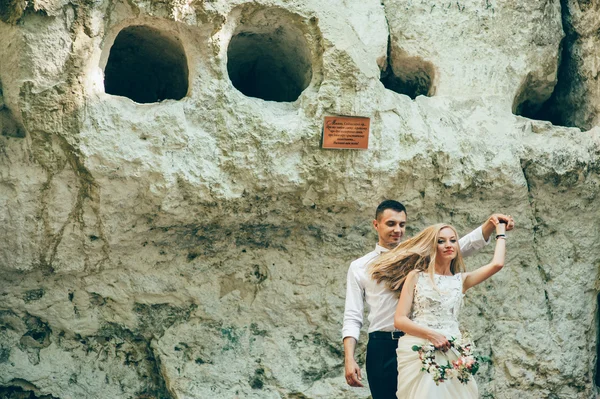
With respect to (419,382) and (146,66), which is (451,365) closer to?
(419,382)

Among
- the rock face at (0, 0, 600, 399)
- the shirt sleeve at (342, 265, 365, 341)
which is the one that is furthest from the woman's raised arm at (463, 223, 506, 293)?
the rock face at (0, 0, 600, 399)

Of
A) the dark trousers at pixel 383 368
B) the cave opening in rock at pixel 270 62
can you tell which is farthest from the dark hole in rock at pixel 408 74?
the dark trousers at pixel 383 368

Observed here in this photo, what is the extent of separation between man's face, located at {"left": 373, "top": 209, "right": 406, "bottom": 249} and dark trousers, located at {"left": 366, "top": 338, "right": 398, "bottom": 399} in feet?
1.43

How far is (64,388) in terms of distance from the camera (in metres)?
4.03

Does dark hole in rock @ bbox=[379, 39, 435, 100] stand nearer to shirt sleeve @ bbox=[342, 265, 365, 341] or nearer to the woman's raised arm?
the woman's raised arm

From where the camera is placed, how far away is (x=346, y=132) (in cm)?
402

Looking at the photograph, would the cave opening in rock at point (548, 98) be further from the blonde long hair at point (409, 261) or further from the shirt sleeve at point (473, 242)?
the blonde long hair at point (409, 261)

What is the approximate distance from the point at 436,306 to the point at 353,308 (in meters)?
0.36

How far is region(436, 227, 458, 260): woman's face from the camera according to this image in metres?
2.95

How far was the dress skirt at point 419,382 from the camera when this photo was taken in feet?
8.99

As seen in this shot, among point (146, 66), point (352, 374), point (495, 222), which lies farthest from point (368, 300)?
point (146, 66)

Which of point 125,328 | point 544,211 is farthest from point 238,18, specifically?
point 544,211

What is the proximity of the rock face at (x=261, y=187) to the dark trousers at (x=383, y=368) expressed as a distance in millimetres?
1200

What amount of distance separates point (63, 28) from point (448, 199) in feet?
7.60
